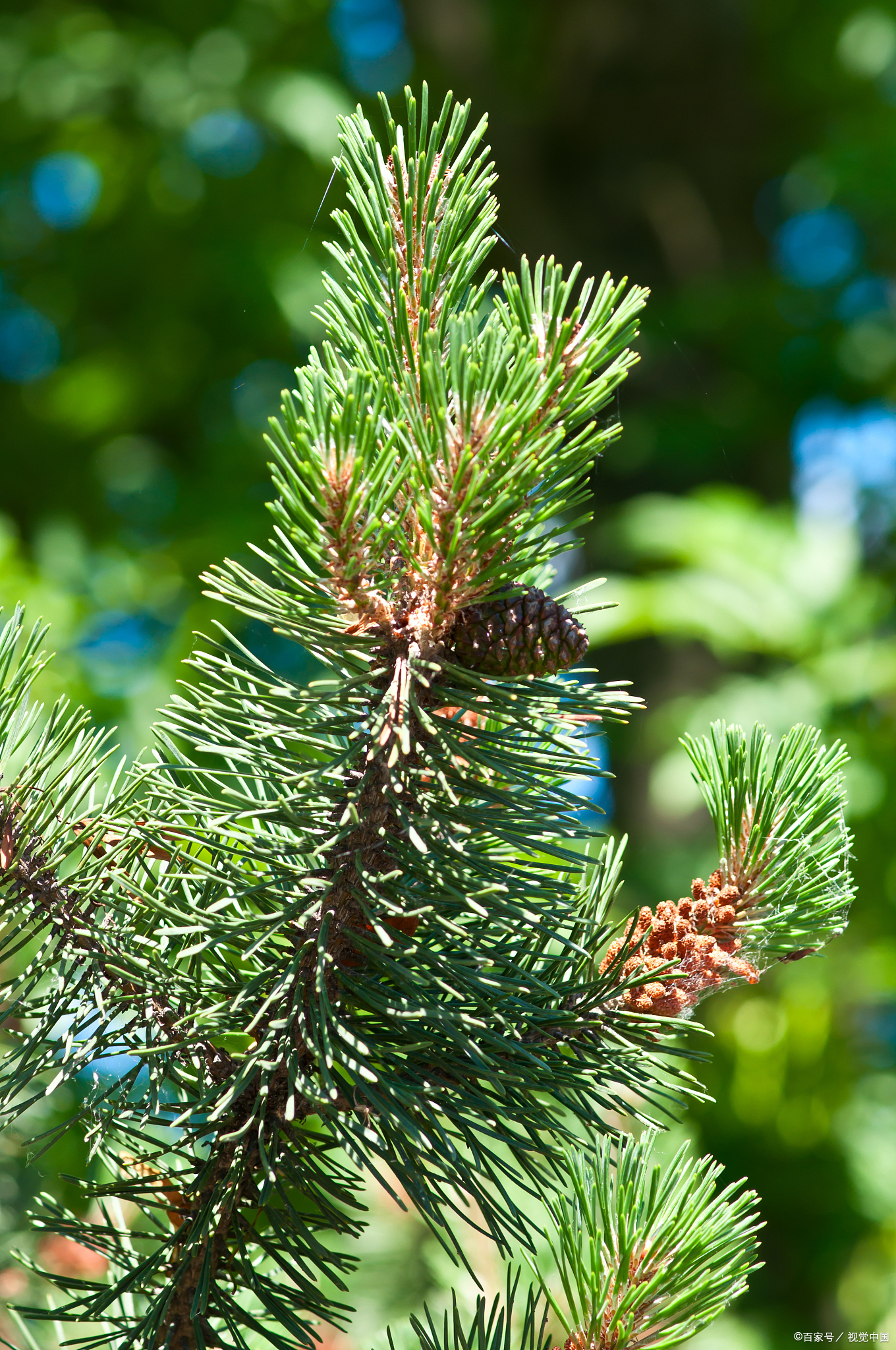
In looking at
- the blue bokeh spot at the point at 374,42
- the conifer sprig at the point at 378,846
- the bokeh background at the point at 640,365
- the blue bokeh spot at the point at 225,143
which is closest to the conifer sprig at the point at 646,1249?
the conifer sprig at the point at 378,846

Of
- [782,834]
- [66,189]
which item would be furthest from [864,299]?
[782,834]

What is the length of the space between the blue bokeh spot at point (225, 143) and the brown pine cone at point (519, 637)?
5.48ft

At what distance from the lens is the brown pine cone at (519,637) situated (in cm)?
27

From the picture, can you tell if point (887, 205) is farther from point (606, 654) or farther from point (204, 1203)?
point (204, 1203)

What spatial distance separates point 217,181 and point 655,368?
830 mm

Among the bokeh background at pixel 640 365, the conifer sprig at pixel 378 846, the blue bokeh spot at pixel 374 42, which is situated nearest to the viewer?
the conifer sprig at pixel 378 846

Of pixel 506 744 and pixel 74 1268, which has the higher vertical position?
pixel 506 744

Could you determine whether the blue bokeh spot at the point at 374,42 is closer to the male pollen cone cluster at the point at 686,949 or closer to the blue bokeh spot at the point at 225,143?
the blue bokeh spot at the point at 225,143

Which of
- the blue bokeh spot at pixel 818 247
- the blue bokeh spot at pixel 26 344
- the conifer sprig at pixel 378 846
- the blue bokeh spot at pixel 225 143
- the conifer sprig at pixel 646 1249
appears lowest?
the conifer sprig at pixel 646 1249

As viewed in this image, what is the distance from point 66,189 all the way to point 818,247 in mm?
1615

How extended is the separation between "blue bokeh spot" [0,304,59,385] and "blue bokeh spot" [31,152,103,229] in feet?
0.58

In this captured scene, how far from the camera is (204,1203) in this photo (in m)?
0.29

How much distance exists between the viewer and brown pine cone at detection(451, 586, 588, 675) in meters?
0.27

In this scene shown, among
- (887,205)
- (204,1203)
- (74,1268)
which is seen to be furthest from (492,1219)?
(887,205)
